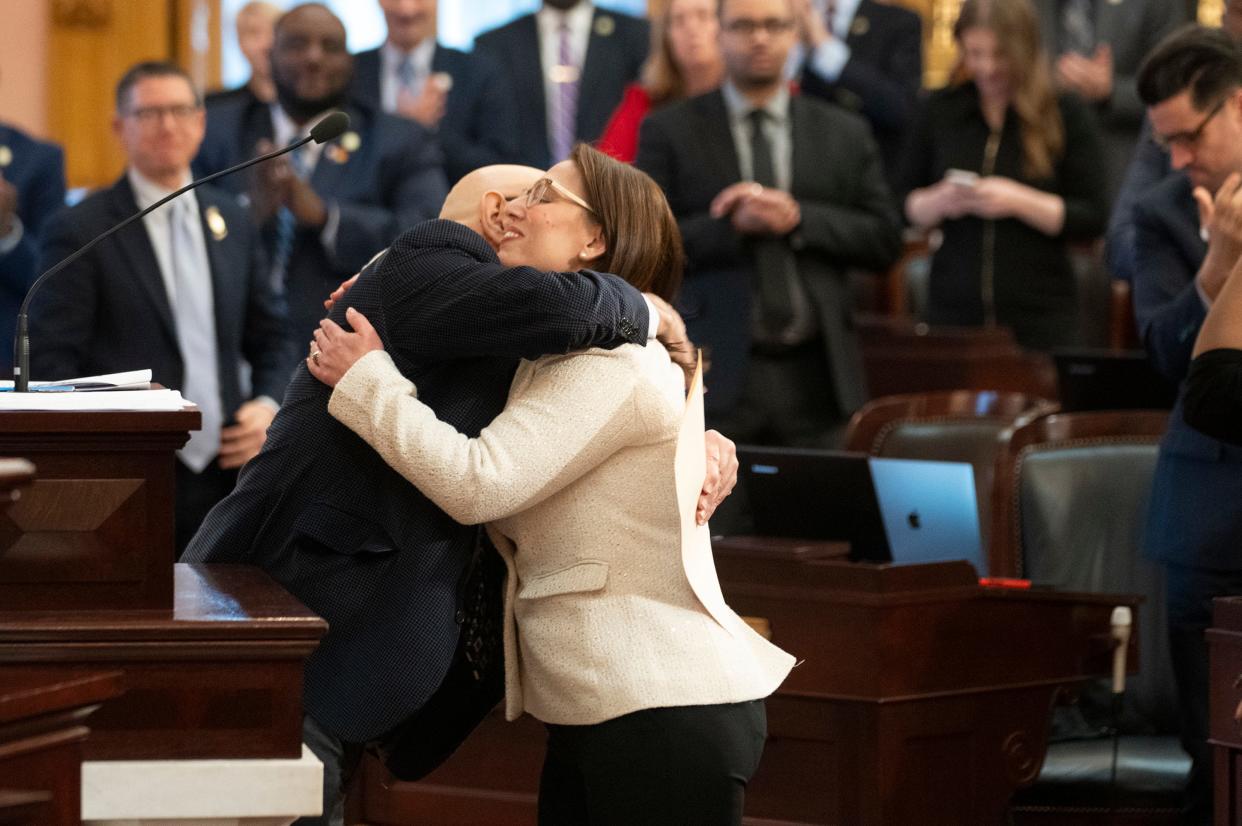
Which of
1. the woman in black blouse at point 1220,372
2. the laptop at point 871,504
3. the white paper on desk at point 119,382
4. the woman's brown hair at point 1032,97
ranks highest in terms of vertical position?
the woman's brown hair at point 1032,97

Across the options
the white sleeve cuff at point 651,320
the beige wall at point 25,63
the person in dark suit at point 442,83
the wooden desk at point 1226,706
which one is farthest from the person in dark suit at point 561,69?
the white sleeve cuff at point 651,320

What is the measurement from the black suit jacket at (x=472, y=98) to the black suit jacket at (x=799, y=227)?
1122 mm

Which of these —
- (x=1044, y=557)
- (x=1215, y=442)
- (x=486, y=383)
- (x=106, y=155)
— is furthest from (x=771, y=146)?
(x=106, y=155)

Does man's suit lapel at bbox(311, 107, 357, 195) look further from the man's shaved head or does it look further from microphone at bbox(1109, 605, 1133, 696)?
the man's shaved head

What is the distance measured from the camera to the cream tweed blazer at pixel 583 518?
2.10 meters

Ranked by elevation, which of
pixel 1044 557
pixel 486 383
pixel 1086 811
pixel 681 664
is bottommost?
pixel 1086 811

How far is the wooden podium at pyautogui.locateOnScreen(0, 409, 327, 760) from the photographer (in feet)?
6.24

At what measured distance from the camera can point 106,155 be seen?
763 centimetres

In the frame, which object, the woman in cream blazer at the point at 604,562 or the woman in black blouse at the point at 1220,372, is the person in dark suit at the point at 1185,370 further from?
the woman in cream blazer at the point at 604,562

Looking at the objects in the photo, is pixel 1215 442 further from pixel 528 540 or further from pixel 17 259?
pixel 17 259

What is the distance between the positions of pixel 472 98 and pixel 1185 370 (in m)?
2.81

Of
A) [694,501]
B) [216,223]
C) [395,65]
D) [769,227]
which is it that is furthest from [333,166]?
[694,501]

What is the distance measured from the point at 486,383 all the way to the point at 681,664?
40cm

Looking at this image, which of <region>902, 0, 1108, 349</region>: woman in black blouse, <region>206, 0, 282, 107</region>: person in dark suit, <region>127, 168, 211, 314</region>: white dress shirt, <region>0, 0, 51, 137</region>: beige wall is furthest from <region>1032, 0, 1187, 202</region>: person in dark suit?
<region>0, 0, 51, 137</region>: beige wall
